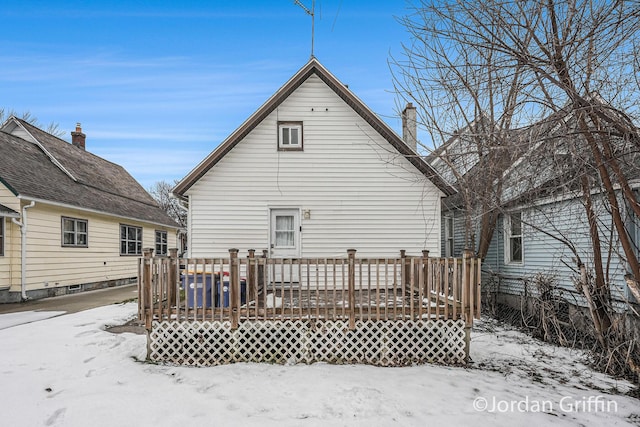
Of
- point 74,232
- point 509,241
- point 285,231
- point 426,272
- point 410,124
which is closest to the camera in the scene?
point 426,272

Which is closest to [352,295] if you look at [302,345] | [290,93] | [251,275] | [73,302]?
[302,345]

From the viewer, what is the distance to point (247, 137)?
8.98 metres

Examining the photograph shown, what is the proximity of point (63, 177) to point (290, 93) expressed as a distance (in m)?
9.93

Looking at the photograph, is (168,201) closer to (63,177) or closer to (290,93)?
(63,177)

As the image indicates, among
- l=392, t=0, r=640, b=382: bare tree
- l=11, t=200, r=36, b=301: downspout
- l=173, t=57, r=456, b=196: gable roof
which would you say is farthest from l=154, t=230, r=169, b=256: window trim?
l=392, t=0, r=640, b=382: bare tree

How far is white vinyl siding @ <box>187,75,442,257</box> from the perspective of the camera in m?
8.84

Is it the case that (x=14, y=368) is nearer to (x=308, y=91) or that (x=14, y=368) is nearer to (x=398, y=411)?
(x=398, y=411)

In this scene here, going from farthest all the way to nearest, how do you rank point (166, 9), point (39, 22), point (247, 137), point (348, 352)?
point (39, 22)
point (166, 9)
point (247, 137)
point (348, 352)

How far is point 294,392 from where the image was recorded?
450 centimetres

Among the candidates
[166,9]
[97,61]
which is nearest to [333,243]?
[166,9]

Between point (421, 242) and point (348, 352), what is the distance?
4149 mm

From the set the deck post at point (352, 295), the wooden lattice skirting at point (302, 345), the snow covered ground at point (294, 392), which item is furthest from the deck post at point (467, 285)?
the deck post at point (352, 295)

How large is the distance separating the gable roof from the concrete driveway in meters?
4.40

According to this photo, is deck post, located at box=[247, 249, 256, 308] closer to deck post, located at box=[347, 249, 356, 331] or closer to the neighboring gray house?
deck post, located at box=[347, 249, 356, 331]
